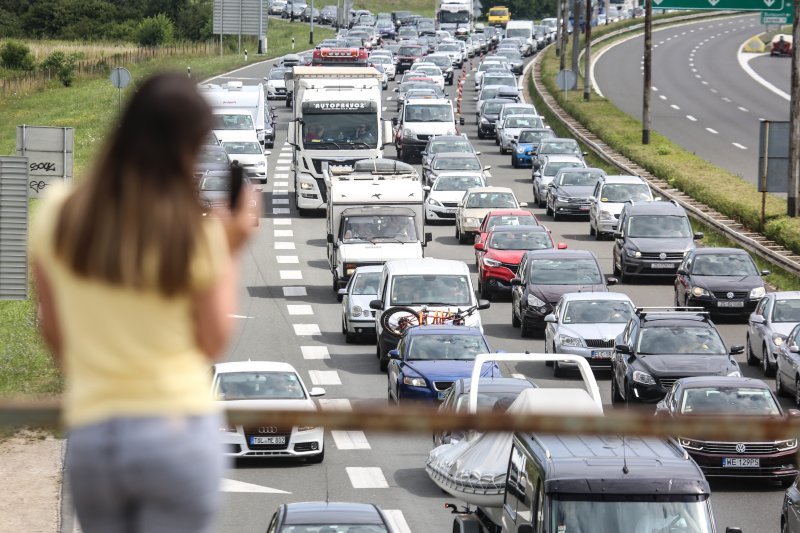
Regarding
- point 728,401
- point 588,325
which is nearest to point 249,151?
point 588,325

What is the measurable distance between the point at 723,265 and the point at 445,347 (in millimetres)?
9957

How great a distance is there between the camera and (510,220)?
43906 millimetres

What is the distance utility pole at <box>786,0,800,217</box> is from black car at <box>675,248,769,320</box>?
9814 mm

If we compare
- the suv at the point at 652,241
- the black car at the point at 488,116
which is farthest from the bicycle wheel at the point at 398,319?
the black car at the point at 488,116

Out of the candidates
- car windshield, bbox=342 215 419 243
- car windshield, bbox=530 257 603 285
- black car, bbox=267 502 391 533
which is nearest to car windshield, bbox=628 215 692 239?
car windshield, bbox=530 257 603 285

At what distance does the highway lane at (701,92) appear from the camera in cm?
6812

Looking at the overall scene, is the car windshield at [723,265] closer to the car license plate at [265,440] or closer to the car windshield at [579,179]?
the car license plate at [265,440]

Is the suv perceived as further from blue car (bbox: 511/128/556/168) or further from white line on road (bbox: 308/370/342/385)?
blue car (bbox: 511/128/556/168)

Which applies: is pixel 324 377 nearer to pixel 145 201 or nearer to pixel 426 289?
pixel 426 289

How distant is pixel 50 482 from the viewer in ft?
76.2

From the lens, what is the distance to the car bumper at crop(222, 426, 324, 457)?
24453 millimetres

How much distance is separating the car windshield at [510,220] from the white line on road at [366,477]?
64.0ft

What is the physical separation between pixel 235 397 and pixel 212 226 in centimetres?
2159

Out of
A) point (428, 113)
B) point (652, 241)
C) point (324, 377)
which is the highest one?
point (428, 113)
